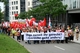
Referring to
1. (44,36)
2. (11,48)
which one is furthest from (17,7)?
(11,48)

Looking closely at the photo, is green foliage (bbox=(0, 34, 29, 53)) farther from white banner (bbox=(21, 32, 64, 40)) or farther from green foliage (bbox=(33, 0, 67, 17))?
green foliage (bbox=(33, 0, 67, 17))

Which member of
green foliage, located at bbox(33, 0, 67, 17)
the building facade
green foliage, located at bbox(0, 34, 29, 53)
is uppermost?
the building facade

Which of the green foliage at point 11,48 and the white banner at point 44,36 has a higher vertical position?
the white banner at point 44,36

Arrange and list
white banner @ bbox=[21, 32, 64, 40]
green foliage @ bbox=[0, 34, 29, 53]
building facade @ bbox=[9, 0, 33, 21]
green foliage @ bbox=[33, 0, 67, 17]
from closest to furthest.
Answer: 1. green foliage @ bbox=[0, 34, 29, 53]
2. white banner @ bbox=[21, 32, 64, 40]
3. green foliage @ bbox=[33, 0, 67, 17]
4. building facade @ bbox=[9, 0, 33, 21]

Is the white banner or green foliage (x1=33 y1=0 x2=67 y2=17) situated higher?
green foliage (x1=33 y1=0 x2=67 y2=17)

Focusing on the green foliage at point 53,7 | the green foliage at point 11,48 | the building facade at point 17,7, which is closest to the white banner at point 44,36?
the green foliage at point 11,48

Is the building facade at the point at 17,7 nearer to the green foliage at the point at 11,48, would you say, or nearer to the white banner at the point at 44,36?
the white banner at the point at 44,36

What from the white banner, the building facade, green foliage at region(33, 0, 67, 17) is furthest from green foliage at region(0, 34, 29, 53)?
the building facade

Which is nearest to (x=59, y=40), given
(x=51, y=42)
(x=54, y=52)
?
(x=51, y=42)

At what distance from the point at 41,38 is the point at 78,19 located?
34.4m

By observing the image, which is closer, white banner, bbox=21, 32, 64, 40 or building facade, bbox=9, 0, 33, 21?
white banner, bbox=21, 32, 64, 40

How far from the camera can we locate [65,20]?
62906 mm

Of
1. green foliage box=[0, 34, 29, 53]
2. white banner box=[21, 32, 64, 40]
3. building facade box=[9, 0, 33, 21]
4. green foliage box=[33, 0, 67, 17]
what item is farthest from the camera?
building facade box=[9, 0, 33, 21]

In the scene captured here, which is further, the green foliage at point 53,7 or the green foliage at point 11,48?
the green foliage at point 53,7
